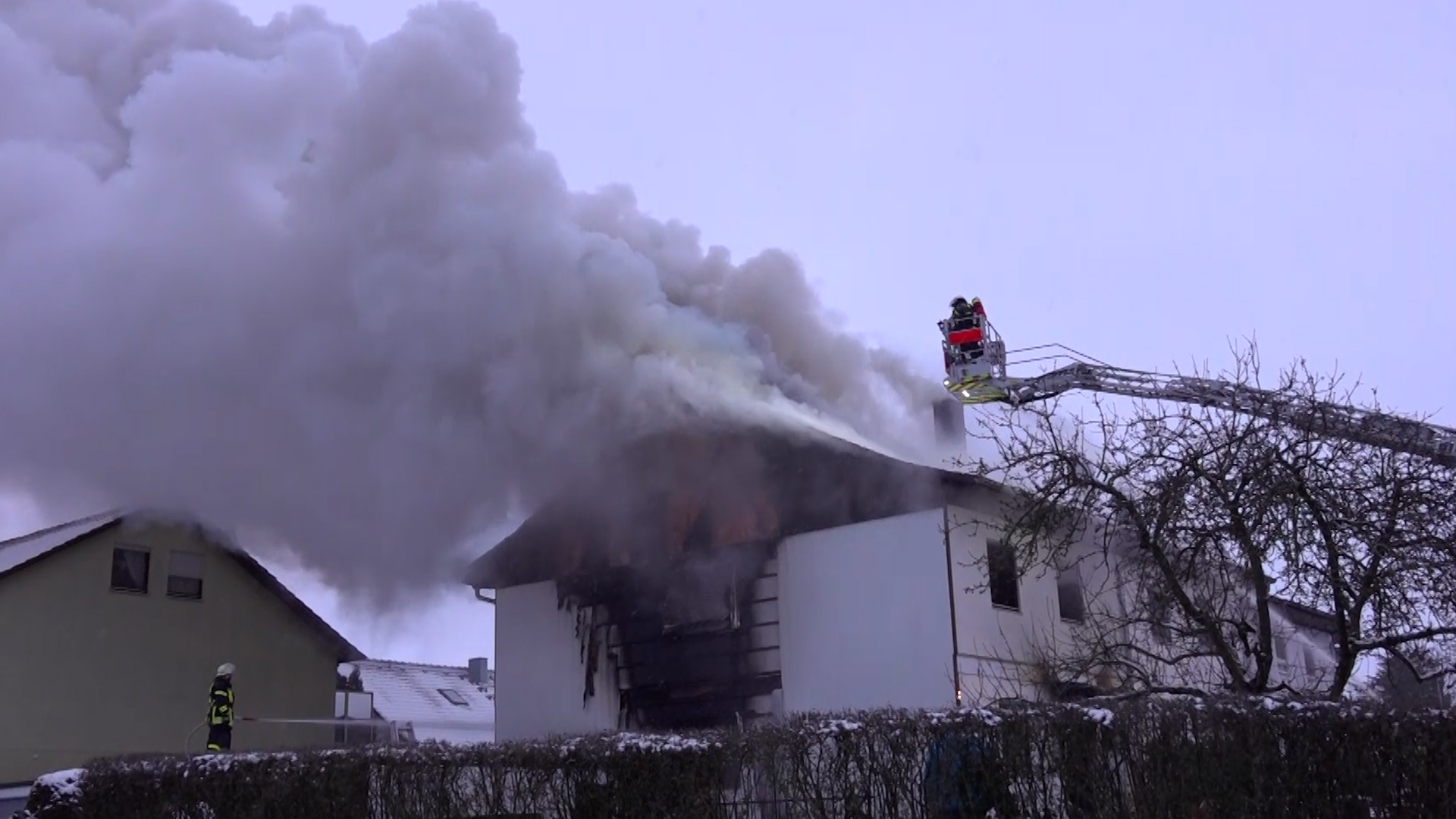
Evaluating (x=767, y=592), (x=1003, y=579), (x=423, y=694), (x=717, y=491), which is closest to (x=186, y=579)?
(x=717, y=491)

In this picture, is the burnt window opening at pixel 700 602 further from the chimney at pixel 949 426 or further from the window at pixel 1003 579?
the chimney at pixel 949 426

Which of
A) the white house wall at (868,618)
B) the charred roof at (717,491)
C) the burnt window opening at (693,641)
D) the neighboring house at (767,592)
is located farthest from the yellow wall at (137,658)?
the white house wall at (868,618)

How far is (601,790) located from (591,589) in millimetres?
10653

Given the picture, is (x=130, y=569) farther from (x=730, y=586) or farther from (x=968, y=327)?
(x=968, y=327)

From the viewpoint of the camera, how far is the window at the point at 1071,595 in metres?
20.0

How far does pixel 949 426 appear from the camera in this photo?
22.9 metres

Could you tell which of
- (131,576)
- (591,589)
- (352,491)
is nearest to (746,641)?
(591,589)

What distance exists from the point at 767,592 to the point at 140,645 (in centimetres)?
985

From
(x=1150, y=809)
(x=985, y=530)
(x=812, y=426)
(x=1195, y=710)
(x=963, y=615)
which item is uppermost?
(x=812, y=426)

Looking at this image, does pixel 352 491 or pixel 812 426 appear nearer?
pixel 352 491

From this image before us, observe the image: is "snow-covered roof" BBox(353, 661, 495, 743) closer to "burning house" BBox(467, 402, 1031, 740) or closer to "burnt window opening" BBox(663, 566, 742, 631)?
"burning house" BBox(467, 402, 1031, 740)

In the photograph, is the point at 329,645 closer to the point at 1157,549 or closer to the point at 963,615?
the point at 963,615

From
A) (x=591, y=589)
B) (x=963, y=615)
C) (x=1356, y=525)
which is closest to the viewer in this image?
(x=1356, y=525)

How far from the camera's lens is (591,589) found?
802 inches
